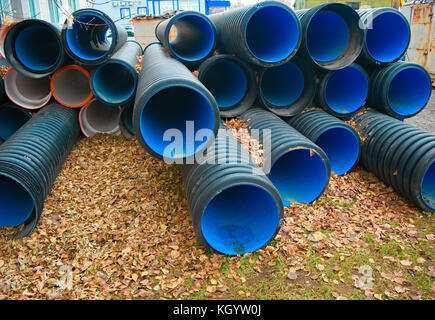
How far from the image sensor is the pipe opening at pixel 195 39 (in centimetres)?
622

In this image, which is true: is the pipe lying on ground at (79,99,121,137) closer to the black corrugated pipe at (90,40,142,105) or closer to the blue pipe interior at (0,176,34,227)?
the black corrugated pipe at (90,40,142,105)

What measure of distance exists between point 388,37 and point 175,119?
4246 millimetres

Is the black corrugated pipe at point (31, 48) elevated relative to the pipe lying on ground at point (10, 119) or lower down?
elevated

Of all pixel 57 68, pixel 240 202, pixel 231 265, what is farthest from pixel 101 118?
pixel 231 265

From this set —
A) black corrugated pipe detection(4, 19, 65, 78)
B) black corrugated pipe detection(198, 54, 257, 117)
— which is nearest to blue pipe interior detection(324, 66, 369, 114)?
black corrugated pipe detection(198, 54, 257, 117)

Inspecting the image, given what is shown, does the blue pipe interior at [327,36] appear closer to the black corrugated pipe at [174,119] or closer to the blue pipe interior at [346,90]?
the blue pipe interior at [346,90]

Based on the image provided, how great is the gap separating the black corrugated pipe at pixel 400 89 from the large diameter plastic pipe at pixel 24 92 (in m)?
6.30

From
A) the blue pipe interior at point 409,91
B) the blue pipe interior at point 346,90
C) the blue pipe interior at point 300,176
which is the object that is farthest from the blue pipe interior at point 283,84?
the blue pipe interior at point 409,91

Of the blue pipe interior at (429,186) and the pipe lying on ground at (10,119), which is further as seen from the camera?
the pipe lying on ground at (10,119)

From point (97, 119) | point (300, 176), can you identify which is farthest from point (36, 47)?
point (300, 176)

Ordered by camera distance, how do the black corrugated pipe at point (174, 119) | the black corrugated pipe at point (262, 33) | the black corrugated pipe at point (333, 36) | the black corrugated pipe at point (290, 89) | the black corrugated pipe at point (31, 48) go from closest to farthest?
the black corrugated pipe at point (174, 119) → the black corrugated pipe at point (262, 33) → the black corrugated pipe at point (333, 36) → the black corrugated pipe at point (290, 89) → the black corrugated pipe at point (31, 48)

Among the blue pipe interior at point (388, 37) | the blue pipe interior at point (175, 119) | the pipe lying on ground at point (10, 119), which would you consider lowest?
the pipe lying on ground at point (10, 119)

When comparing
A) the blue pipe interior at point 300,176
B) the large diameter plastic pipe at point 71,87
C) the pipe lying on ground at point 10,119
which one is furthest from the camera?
the pipe lying on ground at point 10,119

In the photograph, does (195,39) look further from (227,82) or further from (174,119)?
(174,119)
